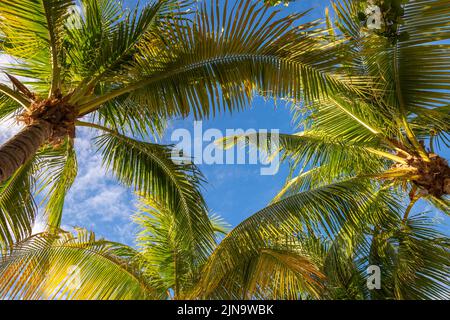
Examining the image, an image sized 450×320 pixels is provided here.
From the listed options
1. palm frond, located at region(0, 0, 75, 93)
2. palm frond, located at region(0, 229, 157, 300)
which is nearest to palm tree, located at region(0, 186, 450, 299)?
palm frond, located at region(0, 229, 157, 300)

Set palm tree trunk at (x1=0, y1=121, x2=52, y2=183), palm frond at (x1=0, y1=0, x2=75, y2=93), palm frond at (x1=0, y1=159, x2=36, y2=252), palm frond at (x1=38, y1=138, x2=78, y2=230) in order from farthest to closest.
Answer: palm frond at (x1=38, y1=138, x2=78, y2=230), palm frond at (x1=0, y1=159, x2=36, y2=252), palm frond at (x1=0, y1=0, x2=75, y2=93), palm tree trunk at (x1=0, y1=121, x2=52, y2=183)

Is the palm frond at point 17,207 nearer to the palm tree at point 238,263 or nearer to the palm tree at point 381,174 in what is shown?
the palm tree at point 238,263

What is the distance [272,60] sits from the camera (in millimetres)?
4504

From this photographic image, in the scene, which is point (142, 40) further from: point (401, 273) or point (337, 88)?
point (401, 273)

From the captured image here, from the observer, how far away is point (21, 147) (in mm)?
3725

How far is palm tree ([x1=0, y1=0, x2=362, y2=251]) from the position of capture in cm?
430

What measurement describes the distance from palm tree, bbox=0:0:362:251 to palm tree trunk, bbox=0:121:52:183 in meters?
0.01

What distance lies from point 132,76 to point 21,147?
5.52ft

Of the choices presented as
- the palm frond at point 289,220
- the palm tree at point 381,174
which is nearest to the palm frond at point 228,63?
the palm tree at point 381,174

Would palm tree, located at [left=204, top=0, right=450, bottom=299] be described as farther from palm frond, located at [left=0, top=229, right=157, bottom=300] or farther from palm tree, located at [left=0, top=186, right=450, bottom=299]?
palm frond, located at [left=0, top=229, right=157, bottom=300]

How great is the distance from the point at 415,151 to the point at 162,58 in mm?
3740

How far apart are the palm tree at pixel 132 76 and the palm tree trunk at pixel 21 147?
0.04ft

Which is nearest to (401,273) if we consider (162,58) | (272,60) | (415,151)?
(415,151)
